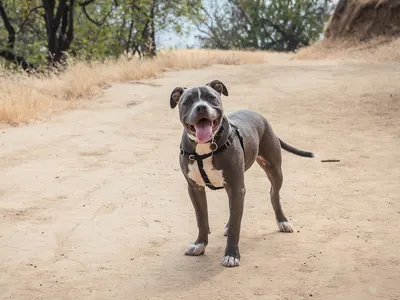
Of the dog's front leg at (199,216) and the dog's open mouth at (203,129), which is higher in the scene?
the dog's open mouth at (203,129)

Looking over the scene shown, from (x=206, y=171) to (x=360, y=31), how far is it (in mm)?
18237

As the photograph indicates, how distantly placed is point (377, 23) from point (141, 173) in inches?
623

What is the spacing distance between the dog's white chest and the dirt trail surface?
0.62m

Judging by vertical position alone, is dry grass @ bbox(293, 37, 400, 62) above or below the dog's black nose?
below

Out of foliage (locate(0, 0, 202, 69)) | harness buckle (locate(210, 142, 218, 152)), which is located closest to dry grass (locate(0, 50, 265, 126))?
foliage (locate(0, 0, 202, 69))

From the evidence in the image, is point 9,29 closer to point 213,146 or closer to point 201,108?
point 213,146

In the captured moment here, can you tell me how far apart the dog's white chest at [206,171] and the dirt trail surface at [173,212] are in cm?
62

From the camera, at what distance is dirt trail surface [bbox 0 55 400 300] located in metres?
4.35

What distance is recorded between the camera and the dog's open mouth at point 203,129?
4.43m

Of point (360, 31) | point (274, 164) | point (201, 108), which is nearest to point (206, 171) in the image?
point (201, 108)

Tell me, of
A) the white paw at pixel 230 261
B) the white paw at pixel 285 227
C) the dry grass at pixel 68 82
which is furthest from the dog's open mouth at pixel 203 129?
the dry grass at pixel 68 82

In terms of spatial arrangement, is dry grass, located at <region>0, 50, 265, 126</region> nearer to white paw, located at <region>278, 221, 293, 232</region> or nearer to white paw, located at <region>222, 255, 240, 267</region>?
white paw, located at <region>278, 221, 293, 232</region>

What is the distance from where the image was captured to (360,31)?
21531 millimetres

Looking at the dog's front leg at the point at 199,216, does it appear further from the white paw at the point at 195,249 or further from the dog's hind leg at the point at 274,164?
the dog's hind leg at the point at 274,164
